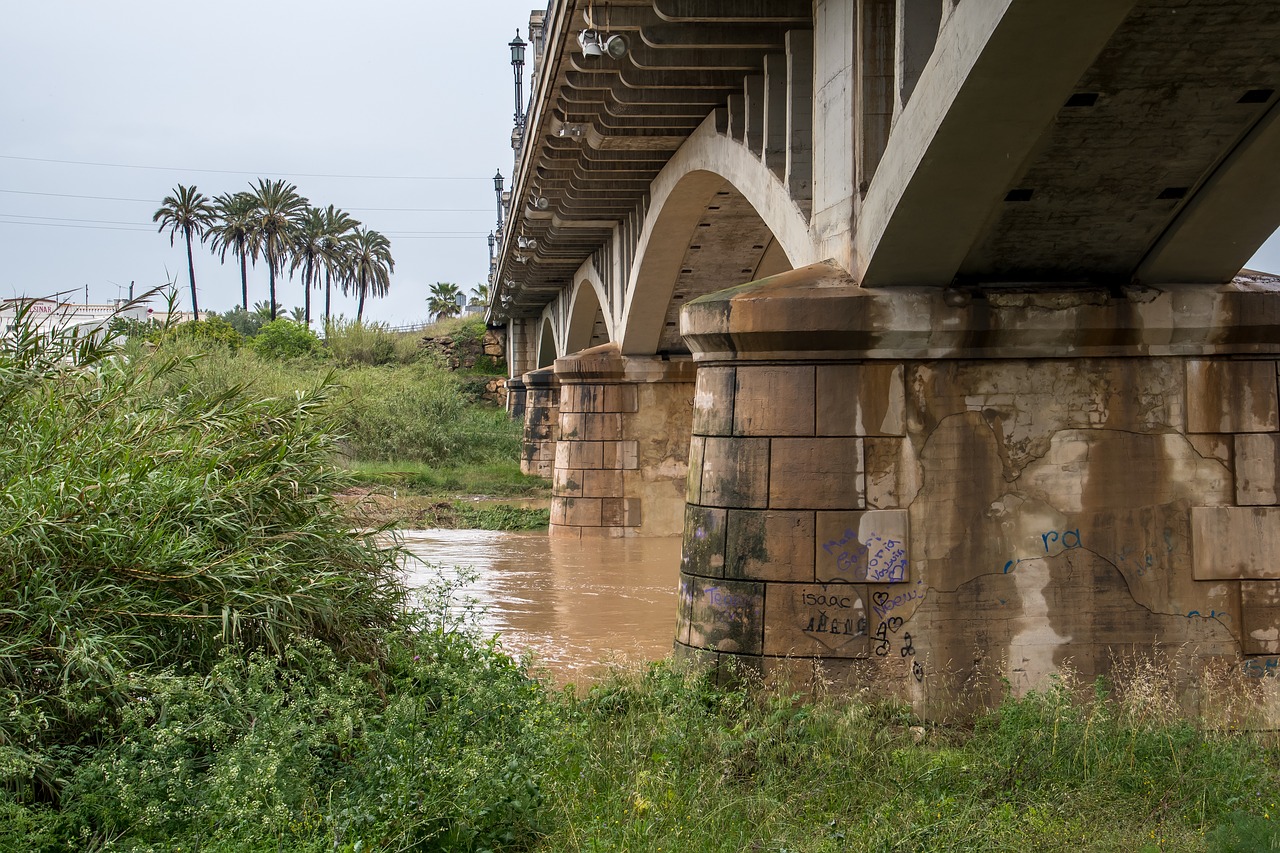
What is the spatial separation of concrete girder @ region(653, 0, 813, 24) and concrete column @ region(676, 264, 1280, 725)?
9.22 feet

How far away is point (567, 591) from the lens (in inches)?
566

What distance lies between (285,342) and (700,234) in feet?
123

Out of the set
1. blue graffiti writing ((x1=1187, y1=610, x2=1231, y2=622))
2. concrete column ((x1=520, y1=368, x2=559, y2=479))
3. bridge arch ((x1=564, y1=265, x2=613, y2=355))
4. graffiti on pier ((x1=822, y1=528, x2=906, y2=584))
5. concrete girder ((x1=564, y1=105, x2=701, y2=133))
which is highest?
concrete girder ((x1=564, y1=105, x2=701, y2=133))

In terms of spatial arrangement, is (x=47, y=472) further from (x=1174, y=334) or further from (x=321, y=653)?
(x=1174, y=334)

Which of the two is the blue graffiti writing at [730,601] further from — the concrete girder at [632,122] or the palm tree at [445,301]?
the palm tree at [445,301]

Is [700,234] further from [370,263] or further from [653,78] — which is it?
[370,263]

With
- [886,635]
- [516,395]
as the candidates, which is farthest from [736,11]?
[516,395]

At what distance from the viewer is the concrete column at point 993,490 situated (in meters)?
6.85

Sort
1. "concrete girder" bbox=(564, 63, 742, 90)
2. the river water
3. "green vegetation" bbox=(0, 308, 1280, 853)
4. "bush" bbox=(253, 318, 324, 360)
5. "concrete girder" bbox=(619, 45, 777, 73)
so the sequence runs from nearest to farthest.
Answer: "green vegetation" bbox=(0, 308, 1280, 853)
"concrete girder" bbox=(619, 45, 777, 73)
the river water
"concrete girder" bbox=(564, 63, 742, 90)
"bush" bbox=(253, 318, 324, 360)

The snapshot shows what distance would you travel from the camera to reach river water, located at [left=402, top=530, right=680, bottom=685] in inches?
409

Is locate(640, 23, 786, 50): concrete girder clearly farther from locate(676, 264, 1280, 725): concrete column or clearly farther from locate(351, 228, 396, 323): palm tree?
locate(351, 228, 396, 323): palm tree

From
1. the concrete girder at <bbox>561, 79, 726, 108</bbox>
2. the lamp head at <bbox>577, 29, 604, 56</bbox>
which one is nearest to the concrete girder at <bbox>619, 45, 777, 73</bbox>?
the lamp head at <bbox>577, 29, 604, 56</bbox>

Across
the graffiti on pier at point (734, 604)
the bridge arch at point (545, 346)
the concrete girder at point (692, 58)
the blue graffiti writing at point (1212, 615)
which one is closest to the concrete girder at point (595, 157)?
the concrete girder at point (692, 58)

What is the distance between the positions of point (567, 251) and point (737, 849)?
18.8m
